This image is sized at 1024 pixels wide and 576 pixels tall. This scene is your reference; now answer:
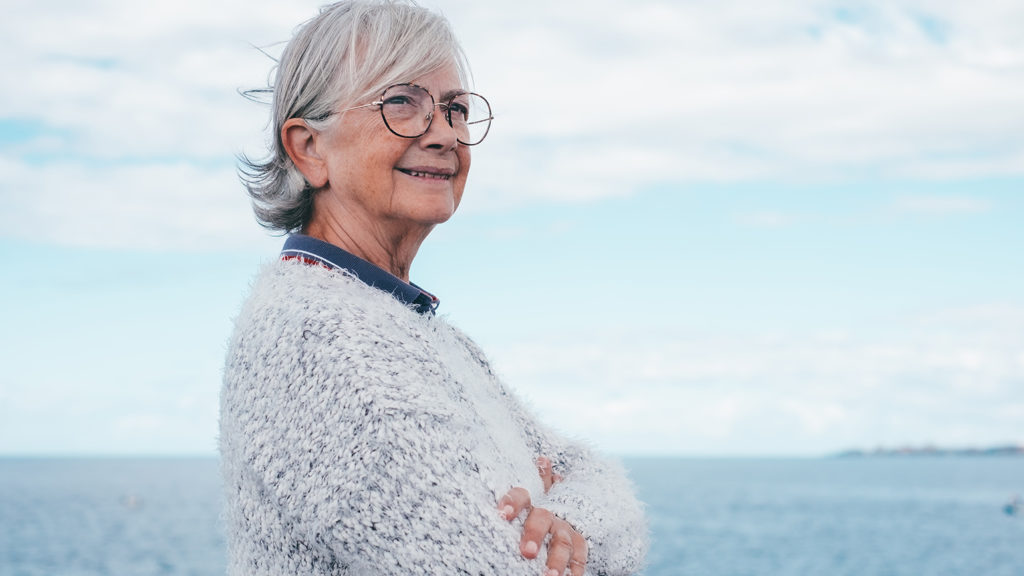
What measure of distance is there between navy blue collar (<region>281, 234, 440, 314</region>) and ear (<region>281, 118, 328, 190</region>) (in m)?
0.14

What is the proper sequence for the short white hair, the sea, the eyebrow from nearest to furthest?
the short white hair, the eyebrow, the sea

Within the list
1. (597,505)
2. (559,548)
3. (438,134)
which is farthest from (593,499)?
(438,134)

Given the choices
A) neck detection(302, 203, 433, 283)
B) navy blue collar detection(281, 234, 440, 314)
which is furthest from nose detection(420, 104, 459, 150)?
navy blue collar detection(281, 234, 440, 314)

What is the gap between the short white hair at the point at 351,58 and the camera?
2006mm

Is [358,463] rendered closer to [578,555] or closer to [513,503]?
[513,503]

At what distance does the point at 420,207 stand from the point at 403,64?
301 mm

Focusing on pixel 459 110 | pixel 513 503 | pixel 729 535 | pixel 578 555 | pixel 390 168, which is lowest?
pixel 729 535

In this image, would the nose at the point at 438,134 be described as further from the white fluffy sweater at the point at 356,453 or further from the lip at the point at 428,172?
the white fluffy sweater at the point at 356,453

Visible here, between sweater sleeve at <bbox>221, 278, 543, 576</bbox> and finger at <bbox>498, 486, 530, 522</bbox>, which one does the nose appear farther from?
finger at <bbox>498, 486, 530, 522</bbox>

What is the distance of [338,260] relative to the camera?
1.99 m

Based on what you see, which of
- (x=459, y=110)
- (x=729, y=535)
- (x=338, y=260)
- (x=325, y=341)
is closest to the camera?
(x=325, y=341)

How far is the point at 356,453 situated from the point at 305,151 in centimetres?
79

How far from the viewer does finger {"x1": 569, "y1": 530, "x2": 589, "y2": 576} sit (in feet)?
5.80

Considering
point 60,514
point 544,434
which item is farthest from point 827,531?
point 544,434
